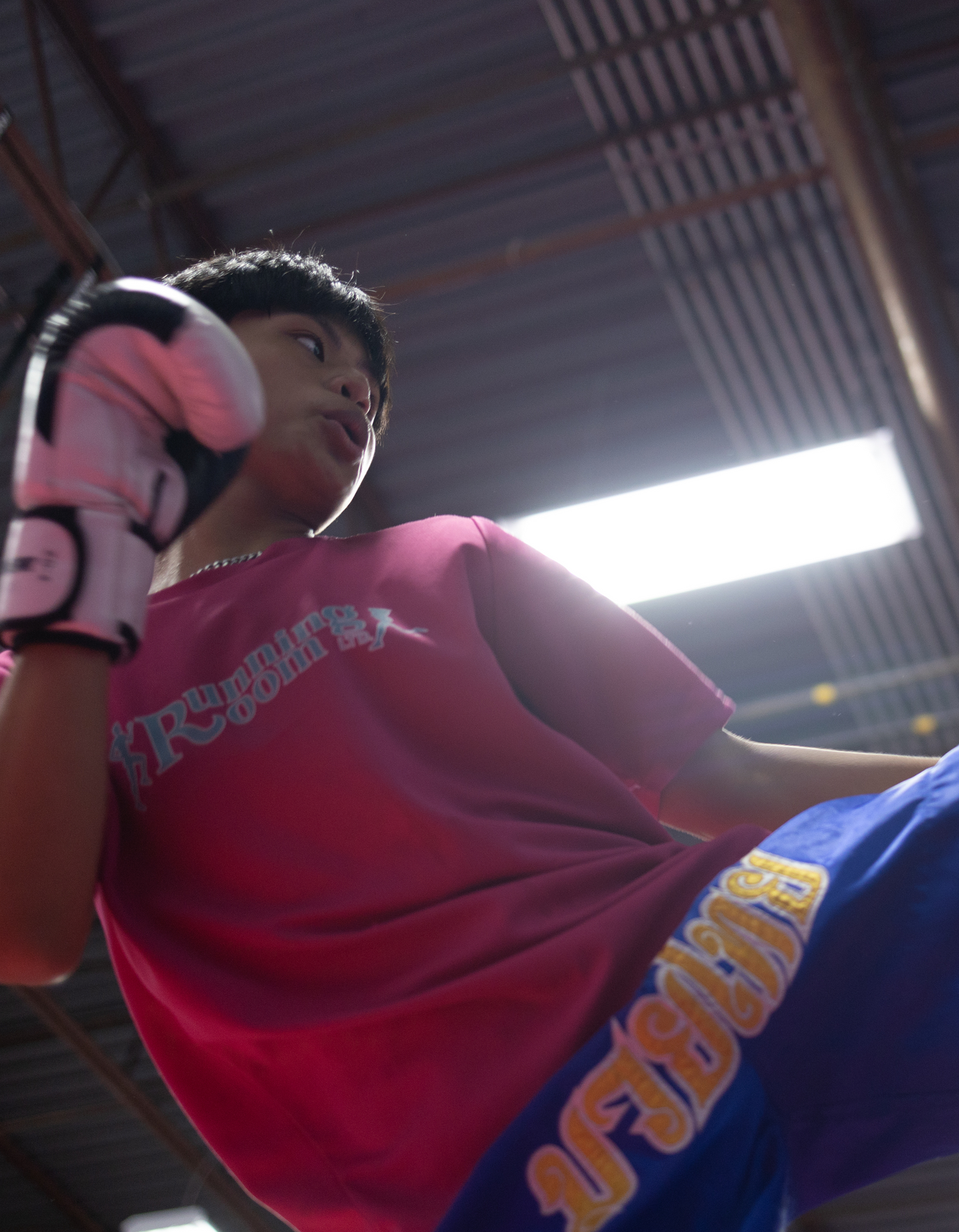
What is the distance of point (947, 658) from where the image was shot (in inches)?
223

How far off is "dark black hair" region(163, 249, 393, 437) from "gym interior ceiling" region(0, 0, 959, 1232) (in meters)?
2.71

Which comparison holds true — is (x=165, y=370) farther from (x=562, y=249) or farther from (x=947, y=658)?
(x=947, y=658)

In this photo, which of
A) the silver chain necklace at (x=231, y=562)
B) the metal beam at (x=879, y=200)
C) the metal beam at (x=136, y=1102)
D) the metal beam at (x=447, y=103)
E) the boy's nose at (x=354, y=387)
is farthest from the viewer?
the metal beam at (x=136, y=1102)

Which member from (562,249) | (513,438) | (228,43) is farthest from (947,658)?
(228,43)

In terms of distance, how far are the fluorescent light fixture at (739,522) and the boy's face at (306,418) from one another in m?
3.59

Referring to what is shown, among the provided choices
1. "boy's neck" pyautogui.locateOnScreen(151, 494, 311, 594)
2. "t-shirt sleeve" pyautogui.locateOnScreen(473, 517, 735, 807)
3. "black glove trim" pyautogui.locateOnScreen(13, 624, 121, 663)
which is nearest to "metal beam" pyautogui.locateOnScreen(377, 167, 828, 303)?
"boy's neck" pyautogui.locateOnScreen(151, 494, 311, 594)

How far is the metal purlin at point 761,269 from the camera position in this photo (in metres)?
4.38

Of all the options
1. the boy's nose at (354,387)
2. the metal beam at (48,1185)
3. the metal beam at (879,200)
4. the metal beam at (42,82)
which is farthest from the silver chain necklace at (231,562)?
the metal beam at (48,1185)

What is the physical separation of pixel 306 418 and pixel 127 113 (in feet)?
13.0

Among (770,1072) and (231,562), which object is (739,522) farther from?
(770,1072)

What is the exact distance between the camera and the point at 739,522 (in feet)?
16.6

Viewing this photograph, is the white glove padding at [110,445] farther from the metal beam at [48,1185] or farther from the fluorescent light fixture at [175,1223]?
the metal beam at [48,1185]

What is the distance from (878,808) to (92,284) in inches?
30.7

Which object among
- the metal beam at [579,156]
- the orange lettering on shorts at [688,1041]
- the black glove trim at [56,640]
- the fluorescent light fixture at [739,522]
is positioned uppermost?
the metal beam at [579,156]
